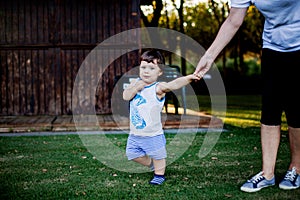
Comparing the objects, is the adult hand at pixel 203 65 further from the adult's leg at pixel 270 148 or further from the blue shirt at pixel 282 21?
the adult's leg at pixel 270 148

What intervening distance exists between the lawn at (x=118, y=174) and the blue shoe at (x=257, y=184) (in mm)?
55

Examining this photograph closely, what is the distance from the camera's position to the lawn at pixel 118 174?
13.1 ft

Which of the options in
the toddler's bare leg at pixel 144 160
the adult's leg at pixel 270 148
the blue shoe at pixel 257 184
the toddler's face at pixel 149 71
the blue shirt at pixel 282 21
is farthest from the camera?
the toddler's bare leg at pixel 144 160

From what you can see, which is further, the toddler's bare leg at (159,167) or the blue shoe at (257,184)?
the toddler's bare leg at (159,167)

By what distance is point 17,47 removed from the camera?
10.7 meters

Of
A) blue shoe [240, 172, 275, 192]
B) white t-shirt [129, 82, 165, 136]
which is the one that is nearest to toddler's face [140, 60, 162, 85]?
white t-shirt [129, 82, 165, 136]

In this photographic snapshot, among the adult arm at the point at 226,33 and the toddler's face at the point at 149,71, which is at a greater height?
the adult arm at the point at 226,33

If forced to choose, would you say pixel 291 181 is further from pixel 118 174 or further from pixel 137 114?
pixel 118 174

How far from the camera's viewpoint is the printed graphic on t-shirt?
454cm

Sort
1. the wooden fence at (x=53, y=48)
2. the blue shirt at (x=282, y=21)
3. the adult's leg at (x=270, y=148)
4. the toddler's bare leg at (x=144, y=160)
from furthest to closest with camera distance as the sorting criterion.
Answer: the wooden fence at (x=53, y=48)
the toddler's bare leg at (x=144, y=160)
the adult's leg at (x=270, y=148)
the blue shirt at (x=282, y=21)

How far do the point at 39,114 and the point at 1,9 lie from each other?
225 cm

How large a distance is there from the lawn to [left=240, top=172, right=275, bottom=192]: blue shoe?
55mm

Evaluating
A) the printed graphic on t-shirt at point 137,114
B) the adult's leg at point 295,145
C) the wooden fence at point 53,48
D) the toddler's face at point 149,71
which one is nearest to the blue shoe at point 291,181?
the adult's leg at point 295,145

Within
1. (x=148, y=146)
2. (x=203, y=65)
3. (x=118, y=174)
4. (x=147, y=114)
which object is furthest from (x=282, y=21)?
(x=118, y=174)
